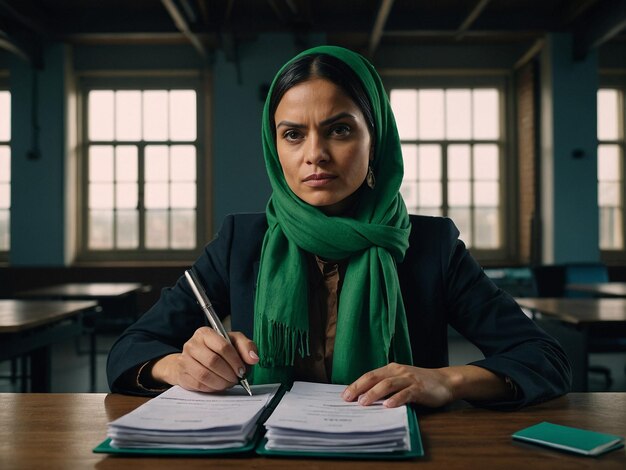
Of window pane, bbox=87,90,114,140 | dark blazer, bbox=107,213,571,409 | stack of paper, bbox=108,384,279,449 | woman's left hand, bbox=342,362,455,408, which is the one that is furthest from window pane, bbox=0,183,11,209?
woman's left hand, bbox=342,362,455,408

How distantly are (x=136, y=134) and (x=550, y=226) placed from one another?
17.9 ft

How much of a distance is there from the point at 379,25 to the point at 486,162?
8.30ft

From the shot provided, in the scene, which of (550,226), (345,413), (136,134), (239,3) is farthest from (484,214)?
(345,413)

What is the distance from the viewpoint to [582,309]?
347 centimetres

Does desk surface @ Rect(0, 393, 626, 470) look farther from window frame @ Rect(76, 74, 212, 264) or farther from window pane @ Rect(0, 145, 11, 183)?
window pane @ Rect(0, 145, 11, 183)

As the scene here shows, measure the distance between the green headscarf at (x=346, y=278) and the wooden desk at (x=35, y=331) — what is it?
6.60 ft

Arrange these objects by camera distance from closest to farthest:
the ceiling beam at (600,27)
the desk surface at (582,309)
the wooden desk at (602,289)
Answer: the desk surface at (582,309) < the wooden desk at (602,289) < the ceiling beam at (600,27)

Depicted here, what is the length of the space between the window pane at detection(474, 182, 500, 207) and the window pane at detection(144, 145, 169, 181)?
417cm

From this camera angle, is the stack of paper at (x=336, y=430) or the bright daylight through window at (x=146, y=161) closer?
the stack of paper at (x=336, y=430)

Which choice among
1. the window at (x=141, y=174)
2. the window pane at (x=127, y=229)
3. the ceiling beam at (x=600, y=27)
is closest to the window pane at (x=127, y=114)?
the window at (x=141, y=174)

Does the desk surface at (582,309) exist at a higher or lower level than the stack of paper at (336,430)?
lower

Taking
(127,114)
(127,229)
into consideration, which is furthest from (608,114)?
(127,229)

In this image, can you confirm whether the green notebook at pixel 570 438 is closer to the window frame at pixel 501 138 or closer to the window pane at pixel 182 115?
the window frame at pixel 501 138

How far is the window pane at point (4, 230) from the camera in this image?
8141 mm
